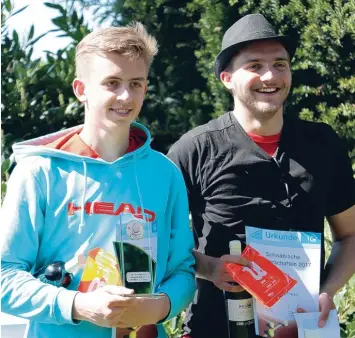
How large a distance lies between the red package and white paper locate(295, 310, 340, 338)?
106 millimetres

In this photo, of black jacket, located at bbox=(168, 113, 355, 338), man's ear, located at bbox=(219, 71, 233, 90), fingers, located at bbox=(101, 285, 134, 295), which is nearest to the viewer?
fingers, located at bbox=(101, 285, 134, 295)

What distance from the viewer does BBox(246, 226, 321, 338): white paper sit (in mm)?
2816

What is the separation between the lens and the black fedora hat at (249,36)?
3102 mm

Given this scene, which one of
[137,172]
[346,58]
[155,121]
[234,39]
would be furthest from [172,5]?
[137,172]

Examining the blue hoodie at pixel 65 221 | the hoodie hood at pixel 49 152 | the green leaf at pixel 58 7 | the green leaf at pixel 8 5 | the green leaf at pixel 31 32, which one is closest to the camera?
the blue hoodie at pixel 65 221

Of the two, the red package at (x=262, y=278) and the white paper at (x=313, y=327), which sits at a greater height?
the red package at (x=262, y=278)

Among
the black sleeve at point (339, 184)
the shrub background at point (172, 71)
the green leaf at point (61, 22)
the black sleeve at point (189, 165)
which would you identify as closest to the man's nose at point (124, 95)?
the black sleeve at point (189, 165)

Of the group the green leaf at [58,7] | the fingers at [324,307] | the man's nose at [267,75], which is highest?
the green leaf at [58,7]

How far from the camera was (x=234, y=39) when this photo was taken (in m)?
3.16

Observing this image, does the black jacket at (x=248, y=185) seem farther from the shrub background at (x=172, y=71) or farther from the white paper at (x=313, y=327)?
the shrub background at (x=172, y=71)

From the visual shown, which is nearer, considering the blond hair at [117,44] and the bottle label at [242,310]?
the blond hair at [117,44]

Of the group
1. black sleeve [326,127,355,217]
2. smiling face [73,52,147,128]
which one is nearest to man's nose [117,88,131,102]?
smiling face [73,52,147,128]

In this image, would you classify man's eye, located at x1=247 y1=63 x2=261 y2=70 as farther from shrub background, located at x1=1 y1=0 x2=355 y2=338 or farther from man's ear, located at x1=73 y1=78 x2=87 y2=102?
shrub background, located at x1=1 y1=0 x2=355 y2=338

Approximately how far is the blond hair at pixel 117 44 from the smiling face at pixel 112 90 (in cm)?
2
